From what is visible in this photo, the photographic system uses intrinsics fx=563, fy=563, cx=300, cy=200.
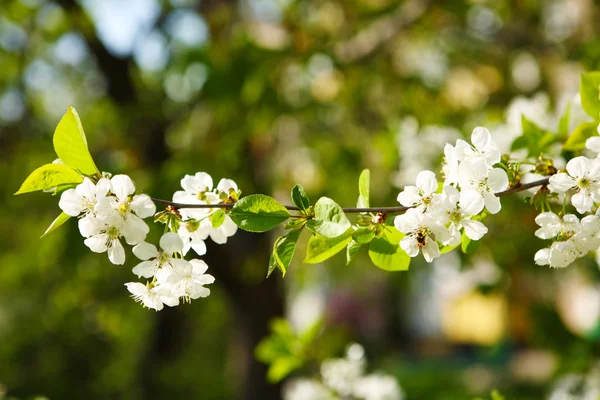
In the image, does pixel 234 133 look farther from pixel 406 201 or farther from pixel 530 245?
pixel 406 201

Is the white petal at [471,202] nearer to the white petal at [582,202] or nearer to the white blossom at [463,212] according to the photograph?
the white blossom at [463,212]

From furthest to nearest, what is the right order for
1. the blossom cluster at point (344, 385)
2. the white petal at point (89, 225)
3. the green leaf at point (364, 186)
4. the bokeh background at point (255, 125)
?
1. the bokeh background at point (255, 125)
2. the blossom cluster at point (344, 385)
3. the green leaf at point (364, 186)
4. the white petal at point (89, 225)

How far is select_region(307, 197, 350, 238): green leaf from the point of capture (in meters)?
0.80

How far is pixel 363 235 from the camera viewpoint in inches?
32.8

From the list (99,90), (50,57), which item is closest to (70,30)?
(99,90)

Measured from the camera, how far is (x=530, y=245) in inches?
96.7

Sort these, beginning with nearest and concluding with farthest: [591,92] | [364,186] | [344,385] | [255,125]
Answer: [364,186] < [591,92] < [344,385] < [255,125]

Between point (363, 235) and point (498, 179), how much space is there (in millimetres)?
211

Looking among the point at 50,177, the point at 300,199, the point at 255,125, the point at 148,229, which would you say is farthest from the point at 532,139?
the point at 255,125

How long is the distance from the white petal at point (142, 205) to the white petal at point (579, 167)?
0.61 metres

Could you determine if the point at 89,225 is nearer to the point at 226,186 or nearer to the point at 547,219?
the point at 226,186

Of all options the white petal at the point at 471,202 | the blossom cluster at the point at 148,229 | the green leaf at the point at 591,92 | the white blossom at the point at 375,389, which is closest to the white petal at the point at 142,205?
the blossom cluster at the point at 148,229

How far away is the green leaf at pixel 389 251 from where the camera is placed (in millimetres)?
858

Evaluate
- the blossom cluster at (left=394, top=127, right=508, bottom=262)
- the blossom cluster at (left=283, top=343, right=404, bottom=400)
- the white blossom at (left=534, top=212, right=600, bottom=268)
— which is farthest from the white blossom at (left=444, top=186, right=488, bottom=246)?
the blossom cluster at (left=283, top=343, right=404, bottom=400)
